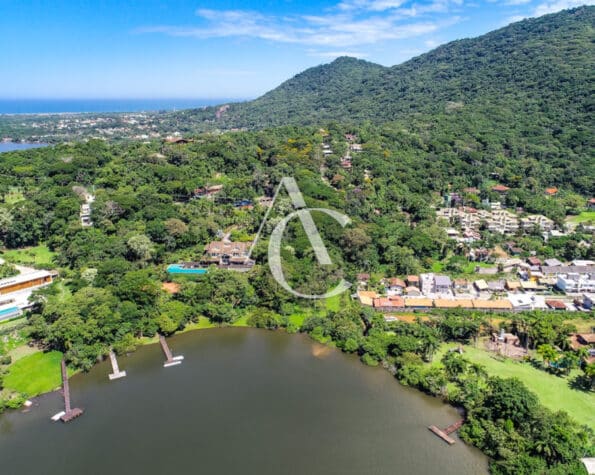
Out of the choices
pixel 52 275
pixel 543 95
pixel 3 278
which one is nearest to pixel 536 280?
pixel 52 275

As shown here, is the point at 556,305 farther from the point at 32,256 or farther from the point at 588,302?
the point at 32,256

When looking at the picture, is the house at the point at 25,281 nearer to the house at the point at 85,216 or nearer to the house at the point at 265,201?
the house at the point at 85,216

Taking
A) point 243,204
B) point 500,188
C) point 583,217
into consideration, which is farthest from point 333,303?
point 500,188

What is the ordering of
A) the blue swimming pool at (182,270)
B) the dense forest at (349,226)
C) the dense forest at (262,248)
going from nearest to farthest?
the dense forest at (262,248)
the dense forest at (349,226)
the blue swimming pool at (182,270)

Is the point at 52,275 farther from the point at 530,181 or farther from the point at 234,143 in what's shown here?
the point at 530,181

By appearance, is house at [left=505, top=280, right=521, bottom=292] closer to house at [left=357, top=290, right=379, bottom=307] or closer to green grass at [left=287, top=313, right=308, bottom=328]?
house at [left=357, top=290, right=379, bottom=307]

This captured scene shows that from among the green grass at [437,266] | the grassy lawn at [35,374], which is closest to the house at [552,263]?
the green grass at [437,266]
